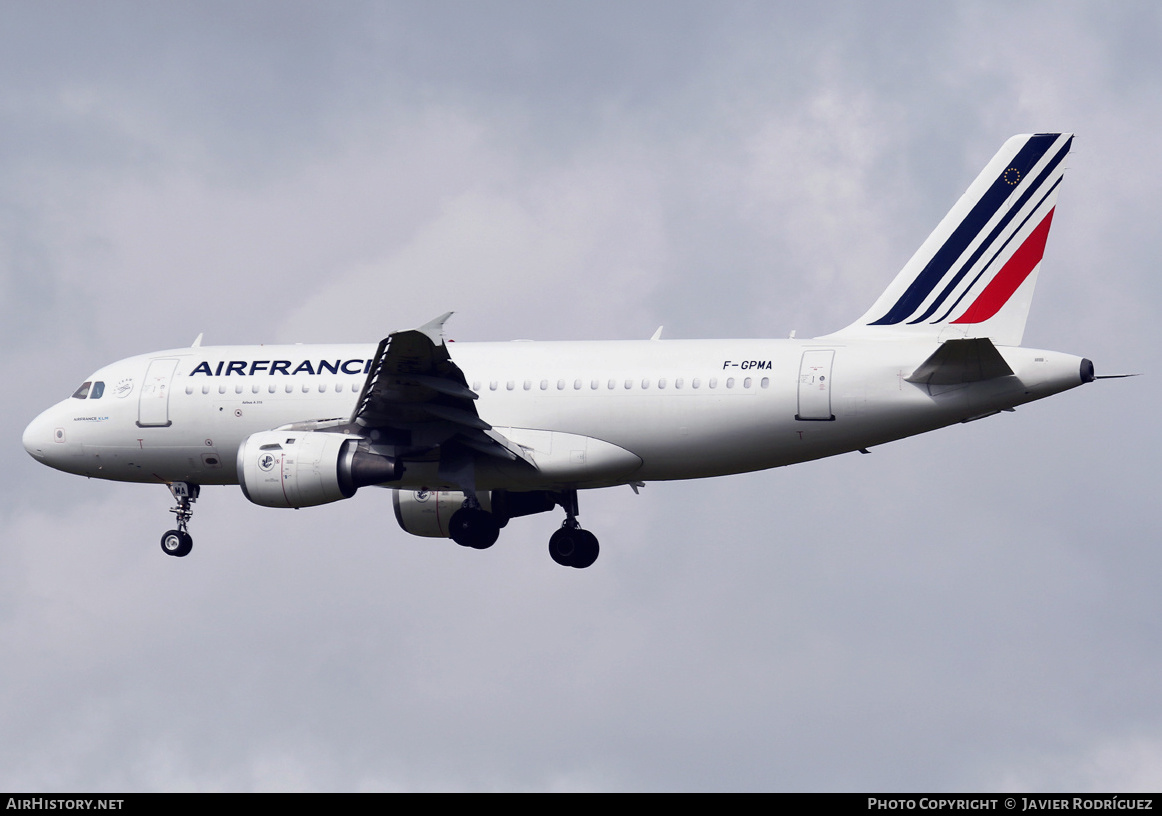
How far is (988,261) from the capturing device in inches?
1364

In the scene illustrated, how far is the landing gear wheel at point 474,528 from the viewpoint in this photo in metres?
37.4

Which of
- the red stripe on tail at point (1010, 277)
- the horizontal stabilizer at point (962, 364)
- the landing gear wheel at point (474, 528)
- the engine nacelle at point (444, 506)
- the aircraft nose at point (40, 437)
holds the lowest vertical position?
the landing gear wheel at point (474, 528)

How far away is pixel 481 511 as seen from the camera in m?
37.5

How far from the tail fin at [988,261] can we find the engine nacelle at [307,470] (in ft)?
33.9

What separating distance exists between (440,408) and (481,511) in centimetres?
433

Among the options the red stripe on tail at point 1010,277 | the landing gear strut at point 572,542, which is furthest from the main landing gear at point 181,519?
the red stripe on tail at point 1010,277

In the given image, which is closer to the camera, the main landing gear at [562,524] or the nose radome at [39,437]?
the main landing gear at [562,524]

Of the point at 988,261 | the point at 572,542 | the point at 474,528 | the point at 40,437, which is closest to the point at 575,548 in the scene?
the point at 572,542

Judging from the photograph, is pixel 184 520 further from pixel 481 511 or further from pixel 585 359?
pixel 585 359

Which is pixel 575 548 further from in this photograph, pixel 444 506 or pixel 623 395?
pixel 623 395

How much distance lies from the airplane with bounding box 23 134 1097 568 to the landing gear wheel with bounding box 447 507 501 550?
0.16 ft

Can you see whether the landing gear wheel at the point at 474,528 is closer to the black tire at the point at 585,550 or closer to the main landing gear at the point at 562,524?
the main landing gear at the point at 562,524

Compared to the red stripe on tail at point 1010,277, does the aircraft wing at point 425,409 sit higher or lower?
lower

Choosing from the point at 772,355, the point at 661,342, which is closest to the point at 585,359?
the point at 661,342
